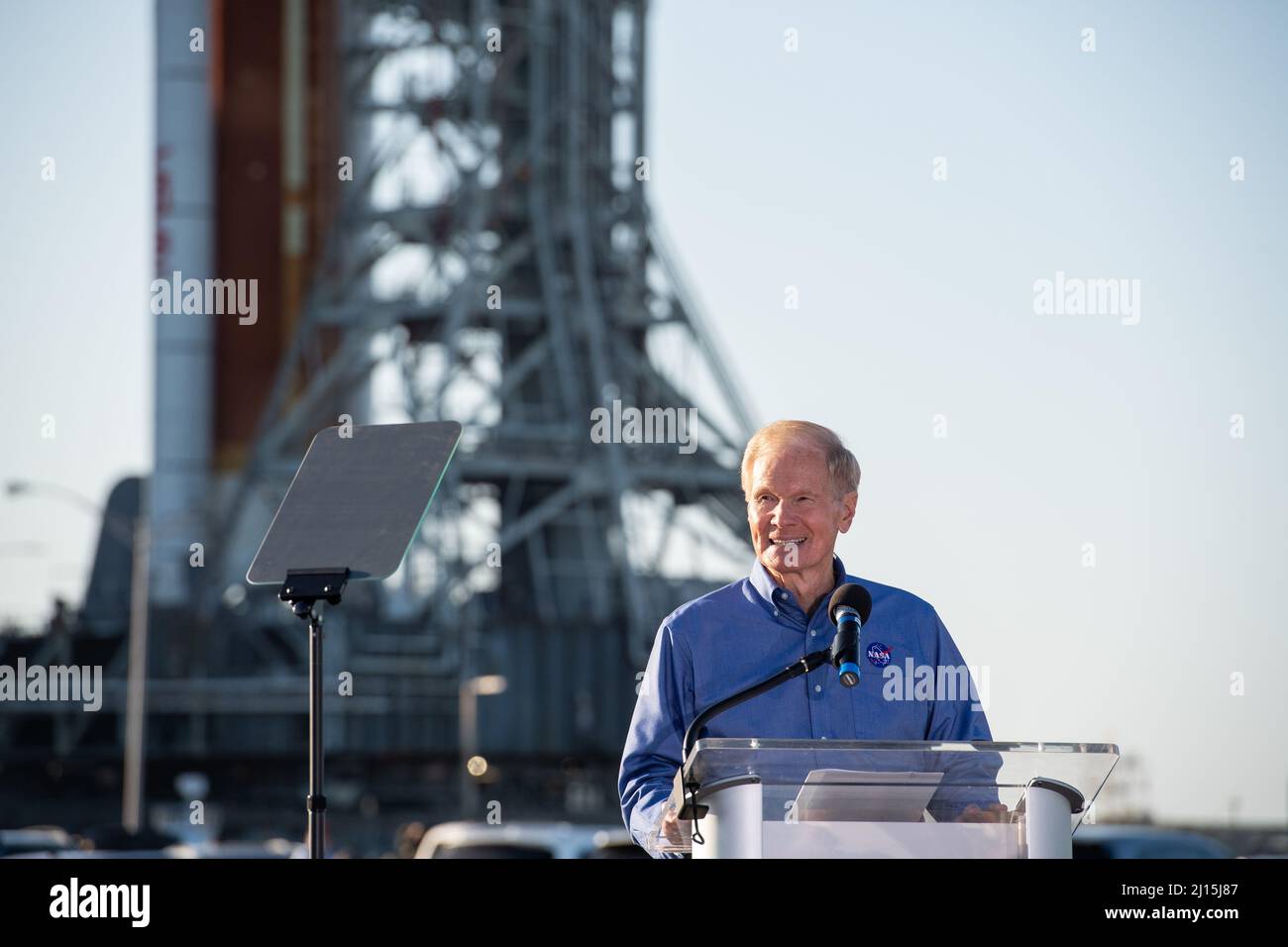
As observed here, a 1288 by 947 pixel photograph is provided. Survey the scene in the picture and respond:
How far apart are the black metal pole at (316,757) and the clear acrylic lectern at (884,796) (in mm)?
1111

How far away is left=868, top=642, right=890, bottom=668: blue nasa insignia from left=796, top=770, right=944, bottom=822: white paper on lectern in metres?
0.93

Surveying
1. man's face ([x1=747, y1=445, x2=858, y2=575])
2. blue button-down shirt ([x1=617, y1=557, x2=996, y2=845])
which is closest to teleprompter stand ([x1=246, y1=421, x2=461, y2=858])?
blue button-down shirt ([x1=617, y1=557, x2=996, y2=845])

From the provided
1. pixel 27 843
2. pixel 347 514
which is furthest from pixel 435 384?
pixel 347 514

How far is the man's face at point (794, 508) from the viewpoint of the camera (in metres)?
5.56

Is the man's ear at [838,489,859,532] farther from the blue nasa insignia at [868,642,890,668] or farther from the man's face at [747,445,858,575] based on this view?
the blue nasa insignia at [868,642,890,668]

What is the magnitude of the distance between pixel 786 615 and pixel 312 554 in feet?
4.09

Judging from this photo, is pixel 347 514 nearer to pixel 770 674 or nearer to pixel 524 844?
pixel 770 674

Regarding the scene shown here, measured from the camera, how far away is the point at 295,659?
51.6m

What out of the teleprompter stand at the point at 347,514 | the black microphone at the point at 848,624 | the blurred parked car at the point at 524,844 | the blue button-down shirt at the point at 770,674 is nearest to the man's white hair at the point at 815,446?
the blue button-down shirt at the point at 770,674

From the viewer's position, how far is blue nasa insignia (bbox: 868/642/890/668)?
5.54 m

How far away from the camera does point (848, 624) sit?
16.2ft

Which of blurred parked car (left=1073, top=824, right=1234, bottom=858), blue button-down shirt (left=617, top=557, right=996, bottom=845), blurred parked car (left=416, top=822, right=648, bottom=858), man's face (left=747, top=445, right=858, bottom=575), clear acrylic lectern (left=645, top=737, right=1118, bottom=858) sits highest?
man's face (left=747, top=445, right=858, bottom=575)
